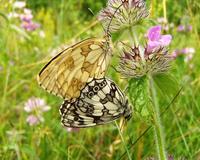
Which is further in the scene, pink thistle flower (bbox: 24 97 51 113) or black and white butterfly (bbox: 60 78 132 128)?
pink thistle flower (bbox: 24 97 51 113)

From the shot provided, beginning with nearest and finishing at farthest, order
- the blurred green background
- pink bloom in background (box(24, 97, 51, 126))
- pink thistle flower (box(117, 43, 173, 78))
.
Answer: pink thistle flower (box(117, 43, 173, 78)), the blurred green background, pink bloom in background (box(24, 97, 51, 126))

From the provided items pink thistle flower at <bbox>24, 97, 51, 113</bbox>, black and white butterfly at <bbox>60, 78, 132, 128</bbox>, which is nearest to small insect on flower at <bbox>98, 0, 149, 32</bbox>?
black and white butterfly at <bbox>60, 78, 132, 128</bbox>

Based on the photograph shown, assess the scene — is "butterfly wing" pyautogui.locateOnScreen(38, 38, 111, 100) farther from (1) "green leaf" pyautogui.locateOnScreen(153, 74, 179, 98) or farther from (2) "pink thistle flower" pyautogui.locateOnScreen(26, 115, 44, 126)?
(2) "pink thistle flower" pyautogui.locateOnScreen(26, 115, 44, 126)

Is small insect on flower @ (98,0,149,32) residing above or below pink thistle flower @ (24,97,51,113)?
above

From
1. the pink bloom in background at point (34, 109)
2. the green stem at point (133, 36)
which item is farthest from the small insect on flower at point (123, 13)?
the pink bloom in background at point (34, 109)

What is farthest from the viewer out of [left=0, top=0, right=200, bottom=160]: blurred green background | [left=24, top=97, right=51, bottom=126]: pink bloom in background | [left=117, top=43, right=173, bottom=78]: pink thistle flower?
[left=24, top=97, right=51, bottom=126]: pink bloom in background

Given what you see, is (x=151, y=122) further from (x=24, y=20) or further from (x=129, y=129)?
(x=24, y=20)
